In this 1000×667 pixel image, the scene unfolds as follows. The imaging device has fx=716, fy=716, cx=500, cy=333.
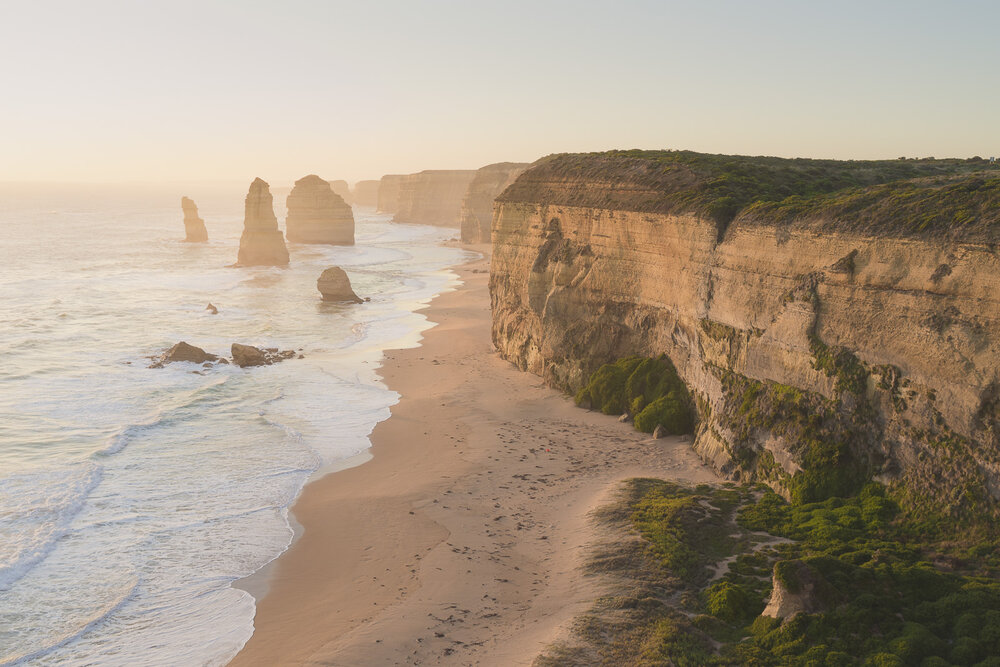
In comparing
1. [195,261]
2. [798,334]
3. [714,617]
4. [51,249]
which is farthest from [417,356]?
[51,249]

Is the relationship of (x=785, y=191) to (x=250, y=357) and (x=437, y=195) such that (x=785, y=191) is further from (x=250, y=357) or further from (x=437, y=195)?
(x=437, y=195)

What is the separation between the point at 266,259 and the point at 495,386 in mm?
57123

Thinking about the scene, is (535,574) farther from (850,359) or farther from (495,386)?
(495,386)

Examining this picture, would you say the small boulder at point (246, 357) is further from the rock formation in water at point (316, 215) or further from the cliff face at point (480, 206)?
the cliff face at point (480, 206)

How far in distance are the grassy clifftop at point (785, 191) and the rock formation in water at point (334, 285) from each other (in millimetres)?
25391

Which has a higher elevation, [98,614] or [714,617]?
[714,617]

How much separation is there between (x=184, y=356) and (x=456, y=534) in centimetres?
2506

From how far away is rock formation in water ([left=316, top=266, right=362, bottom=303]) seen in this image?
2272 inches

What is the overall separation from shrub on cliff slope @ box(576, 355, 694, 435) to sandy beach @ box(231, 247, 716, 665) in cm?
65

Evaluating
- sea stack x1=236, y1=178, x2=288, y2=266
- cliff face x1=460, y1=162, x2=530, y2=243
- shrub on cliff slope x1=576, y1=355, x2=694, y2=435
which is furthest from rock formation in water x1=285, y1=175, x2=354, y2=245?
shrub on cliff slope x1=576, y1=355, x2=694, y2=435

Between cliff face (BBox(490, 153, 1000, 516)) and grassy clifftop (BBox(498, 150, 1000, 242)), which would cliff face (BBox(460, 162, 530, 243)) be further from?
cliff face (BBox(490, 153, 1000, 516))

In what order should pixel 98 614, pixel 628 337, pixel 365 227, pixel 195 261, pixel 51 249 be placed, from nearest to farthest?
1. pixel 98 614
2. pixel 628 337
3. pixel 195 261
4. pixel 51 249
5. pixel 365 227

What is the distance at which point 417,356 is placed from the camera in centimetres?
3959

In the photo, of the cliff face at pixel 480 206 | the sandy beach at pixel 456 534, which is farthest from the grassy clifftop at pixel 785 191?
the cliff face at pixel 480 206
